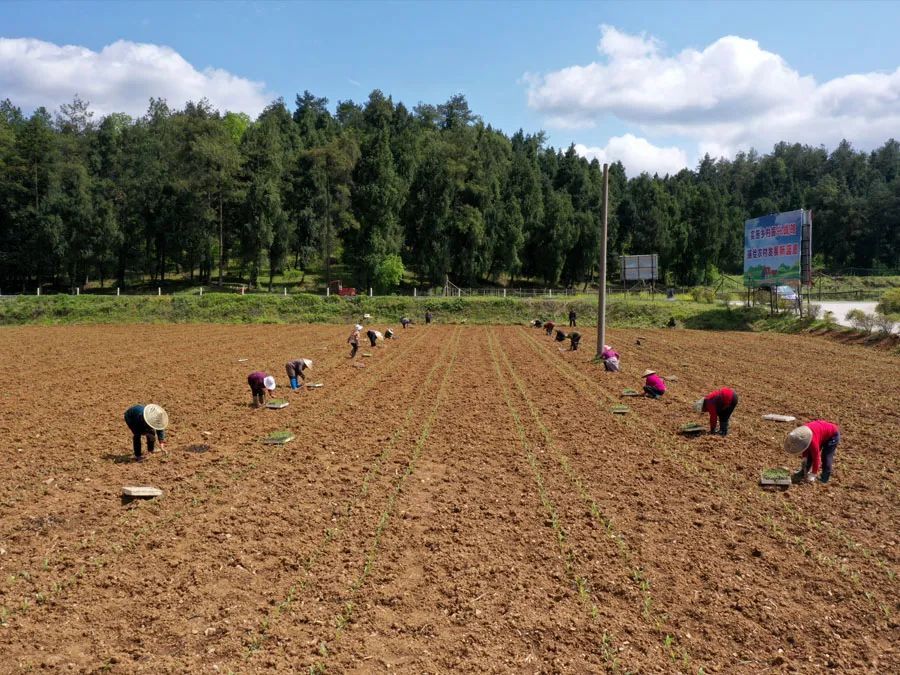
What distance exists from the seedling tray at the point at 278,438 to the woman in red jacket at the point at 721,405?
818cm

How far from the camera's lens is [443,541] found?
7.21 metres

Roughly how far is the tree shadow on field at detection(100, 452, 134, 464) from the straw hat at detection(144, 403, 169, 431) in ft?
2.72

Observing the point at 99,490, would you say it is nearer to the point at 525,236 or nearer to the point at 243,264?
the point at 243,264

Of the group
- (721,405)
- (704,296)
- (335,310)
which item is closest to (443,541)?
(721,405)

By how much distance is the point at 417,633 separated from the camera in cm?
536

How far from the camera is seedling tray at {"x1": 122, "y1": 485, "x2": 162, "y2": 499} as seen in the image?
334 inches

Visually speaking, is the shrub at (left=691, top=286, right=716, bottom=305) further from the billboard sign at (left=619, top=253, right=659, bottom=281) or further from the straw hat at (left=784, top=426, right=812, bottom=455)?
the straw hat at (left=784, top=426, right=812, bottom=455)

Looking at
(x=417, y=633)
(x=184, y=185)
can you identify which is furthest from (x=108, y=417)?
(x=184, y=185)

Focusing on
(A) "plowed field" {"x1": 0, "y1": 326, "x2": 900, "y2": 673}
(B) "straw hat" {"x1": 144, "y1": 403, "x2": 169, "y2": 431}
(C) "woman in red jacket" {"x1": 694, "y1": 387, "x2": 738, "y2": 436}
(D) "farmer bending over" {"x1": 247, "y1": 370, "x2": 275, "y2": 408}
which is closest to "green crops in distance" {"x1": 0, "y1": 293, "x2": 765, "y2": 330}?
(D) "farmer bending over" {"x1": 247, "y1": 370, "x2": 275, "y2": 408}

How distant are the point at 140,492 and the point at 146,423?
1.76 m

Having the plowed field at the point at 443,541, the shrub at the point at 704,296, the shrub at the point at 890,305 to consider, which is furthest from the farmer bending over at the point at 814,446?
the shrub at the point at 704,296

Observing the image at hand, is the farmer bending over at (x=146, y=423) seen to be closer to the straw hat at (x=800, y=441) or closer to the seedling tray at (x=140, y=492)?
the seedling tray at (x=140, y=492)

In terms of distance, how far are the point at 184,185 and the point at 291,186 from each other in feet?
37.4

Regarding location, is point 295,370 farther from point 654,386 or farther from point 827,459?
point 827,459
